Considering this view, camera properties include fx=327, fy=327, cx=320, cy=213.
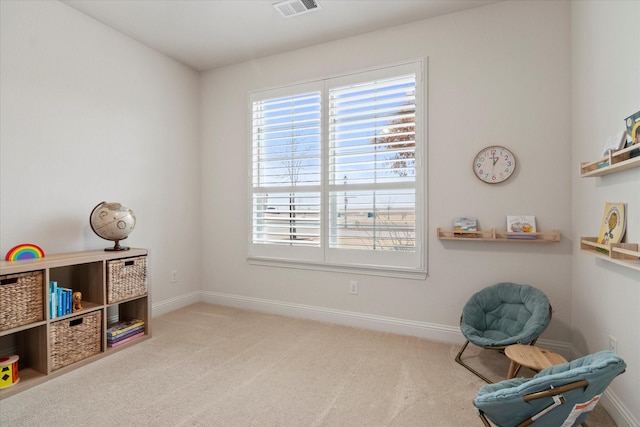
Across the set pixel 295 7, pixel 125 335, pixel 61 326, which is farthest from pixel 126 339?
pixel 295 7

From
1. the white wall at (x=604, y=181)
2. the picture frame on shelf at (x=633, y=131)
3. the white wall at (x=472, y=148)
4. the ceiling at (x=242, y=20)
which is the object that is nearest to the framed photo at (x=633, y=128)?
the picture frame on shelf at (x=633, y=131)

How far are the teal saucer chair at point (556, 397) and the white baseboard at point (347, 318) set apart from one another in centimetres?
92

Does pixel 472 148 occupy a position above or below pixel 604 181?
above

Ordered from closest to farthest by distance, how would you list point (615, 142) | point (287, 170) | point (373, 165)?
1. point (615, 142)
2. point (373, 165)
3. point (287, 170)

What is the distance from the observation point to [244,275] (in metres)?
3.85

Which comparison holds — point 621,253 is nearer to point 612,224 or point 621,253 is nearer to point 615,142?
point 612,224

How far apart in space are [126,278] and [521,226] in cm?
329

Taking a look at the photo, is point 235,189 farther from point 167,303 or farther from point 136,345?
point 136,345

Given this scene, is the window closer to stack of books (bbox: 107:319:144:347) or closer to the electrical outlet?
the electrical outlet

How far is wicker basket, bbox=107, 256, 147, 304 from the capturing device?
105 inches

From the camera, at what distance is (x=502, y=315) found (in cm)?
251

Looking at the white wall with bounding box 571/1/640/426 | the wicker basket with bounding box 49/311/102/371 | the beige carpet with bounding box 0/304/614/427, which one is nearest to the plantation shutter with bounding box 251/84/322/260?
the beige carpet with bounding box 0/304/614/427

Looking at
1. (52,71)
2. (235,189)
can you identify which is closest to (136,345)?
(235,189)

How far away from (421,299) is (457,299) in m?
0.31
